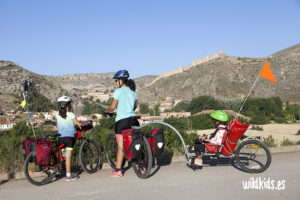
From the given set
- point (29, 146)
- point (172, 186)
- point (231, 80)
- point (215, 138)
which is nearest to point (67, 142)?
point (29, 146)

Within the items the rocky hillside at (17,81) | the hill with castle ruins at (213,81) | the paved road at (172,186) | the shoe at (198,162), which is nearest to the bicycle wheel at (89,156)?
the paved road at (172,186)

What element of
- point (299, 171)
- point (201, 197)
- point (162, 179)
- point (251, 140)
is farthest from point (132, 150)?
point (299, 171)

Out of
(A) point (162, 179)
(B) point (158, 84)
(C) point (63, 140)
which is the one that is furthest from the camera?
(B) point (158, 84)

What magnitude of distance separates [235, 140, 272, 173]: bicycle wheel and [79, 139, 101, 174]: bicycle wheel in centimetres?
275

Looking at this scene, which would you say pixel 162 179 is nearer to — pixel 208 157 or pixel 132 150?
pixel 132 150

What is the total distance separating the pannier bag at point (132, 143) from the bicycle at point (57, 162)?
0.97 metres

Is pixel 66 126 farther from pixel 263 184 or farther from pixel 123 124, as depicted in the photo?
pixel 263 184

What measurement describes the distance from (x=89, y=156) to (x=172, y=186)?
2.15m

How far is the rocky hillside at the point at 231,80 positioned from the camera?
110 meters

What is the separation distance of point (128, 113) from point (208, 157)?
1.81 metres

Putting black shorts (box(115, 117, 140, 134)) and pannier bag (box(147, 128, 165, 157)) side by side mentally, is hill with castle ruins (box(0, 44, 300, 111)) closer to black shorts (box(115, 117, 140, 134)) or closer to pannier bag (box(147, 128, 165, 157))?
pannier bag (box(147, 128, 165, 157))

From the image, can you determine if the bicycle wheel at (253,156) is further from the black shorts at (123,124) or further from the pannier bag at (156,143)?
the black shorts at (123,124)

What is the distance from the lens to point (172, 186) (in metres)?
4.76

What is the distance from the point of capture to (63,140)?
5582 mm
